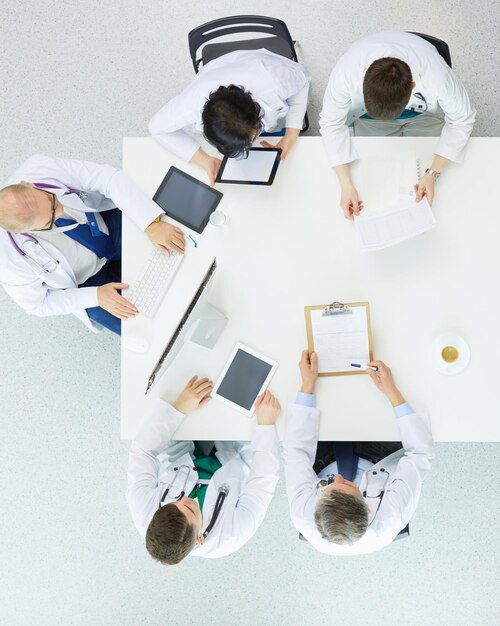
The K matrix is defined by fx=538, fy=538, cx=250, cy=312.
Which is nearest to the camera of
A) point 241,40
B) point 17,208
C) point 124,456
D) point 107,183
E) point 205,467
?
point 17,208

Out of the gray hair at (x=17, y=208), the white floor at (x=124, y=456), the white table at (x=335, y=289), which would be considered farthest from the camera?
the white floor at (x=124, y=456)

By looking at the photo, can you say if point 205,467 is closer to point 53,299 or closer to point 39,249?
point 53,299

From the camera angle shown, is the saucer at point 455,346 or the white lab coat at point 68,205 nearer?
the saucer at point 455,346

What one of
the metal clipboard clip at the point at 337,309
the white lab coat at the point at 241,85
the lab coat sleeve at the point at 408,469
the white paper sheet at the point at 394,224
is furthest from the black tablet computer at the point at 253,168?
the lab coat sleeve at the point at 408,469

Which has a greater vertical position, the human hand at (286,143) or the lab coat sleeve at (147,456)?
the human hand at (286,143)

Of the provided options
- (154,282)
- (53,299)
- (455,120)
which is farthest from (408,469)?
(53,299)

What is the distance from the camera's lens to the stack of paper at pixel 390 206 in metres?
1.79

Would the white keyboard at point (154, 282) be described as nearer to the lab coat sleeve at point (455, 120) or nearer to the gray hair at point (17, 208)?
the gray hair at point (17, 208)

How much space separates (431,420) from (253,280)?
0.77m

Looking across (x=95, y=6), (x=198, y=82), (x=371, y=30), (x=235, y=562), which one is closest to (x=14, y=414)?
(x=235, y=562)

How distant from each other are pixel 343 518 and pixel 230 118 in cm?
129

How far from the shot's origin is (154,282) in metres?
1.90

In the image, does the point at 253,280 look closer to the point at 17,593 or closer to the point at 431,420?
the point at 431,420

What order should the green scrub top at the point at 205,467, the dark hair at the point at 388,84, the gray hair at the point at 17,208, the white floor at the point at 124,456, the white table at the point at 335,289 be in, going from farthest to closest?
1. the white floor at the point at 124,456
2. the green scrub top at the point at 205,467
3. the white table at the point at 335,289
4. the gray hair at the point at 17,208
5. the dark hair at the point at 388,84
